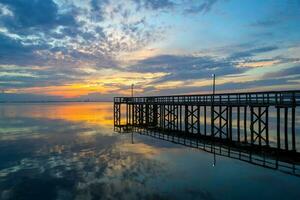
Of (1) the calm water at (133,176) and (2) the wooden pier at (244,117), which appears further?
(2) the wooden pier at (244,117)

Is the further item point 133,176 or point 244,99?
point 244,99

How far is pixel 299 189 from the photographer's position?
45.5 feet

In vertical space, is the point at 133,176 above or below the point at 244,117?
below

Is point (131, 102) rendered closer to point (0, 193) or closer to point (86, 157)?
point (86, 157)

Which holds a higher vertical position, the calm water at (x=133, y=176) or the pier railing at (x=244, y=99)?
the pier railing at (x=244, y=99)

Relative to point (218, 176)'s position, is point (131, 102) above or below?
above

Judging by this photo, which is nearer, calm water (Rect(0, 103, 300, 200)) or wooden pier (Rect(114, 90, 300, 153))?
calm water (Rect(0, 103, 300, 200))

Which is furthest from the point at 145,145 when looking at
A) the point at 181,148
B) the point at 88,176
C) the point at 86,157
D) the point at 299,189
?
the point at 299,189

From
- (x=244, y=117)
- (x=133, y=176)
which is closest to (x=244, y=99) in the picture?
(x=244, y=117)

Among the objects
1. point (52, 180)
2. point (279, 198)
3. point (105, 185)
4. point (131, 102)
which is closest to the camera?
point (279, 198)

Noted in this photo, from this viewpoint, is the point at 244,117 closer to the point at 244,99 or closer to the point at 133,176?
the point at 244,99

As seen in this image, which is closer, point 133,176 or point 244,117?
point 133,176

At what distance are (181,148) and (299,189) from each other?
1184cm

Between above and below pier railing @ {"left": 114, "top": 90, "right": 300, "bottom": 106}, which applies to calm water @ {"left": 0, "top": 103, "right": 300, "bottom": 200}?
below
